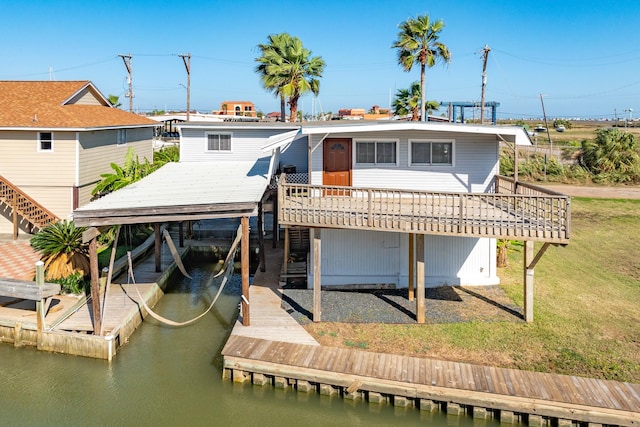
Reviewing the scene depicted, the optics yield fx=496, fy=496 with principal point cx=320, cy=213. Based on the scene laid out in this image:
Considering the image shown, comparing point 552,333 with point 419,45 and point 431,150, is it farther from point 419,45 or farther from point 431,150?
point 419,45

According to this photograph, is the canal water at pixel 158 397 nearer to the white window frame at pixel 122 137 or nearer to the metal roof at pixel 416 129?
the metal roof at pixel 416 129

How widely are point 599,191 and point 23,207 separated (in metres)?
33.6

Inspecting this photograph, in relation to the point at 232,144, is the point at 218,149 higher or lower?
lower

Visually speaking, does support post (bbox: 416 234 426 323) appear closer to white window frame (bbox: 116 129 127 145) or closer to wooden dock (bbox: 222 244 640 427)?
wooden dock (bbox: 222 244 640 427)

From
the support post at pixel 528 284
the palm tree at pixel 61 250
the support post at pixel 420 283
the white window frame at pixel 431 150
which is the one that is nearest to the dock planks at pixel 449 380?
the support post at pixel 420 283

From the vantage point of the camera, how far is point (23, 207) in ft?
65.9

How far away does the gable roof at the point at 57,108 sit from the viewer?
66.9ft

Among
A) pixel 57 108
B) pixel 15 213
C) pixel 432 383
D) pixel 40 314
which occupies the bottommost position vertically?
pixel 432 383

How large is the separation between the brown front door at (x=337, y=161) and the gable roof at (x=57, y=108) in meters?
10.8

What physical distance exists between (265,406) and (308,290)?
5268mm

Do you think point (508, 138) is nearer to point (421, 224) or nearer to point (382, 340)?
point (421, 224)

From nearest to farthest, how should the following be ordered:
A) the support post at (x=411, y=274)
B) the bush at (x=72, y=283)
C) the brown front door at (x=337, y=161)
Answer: the bush at (x=72, y=283) → the support post at (x=411, y=274) → the brown front door at (x=337, y=161)

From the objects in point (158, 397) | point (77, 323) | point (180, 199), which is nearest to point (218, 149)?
point (180, 199)

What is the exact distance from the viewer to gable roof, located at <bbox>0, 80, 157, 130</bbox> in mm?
20406
